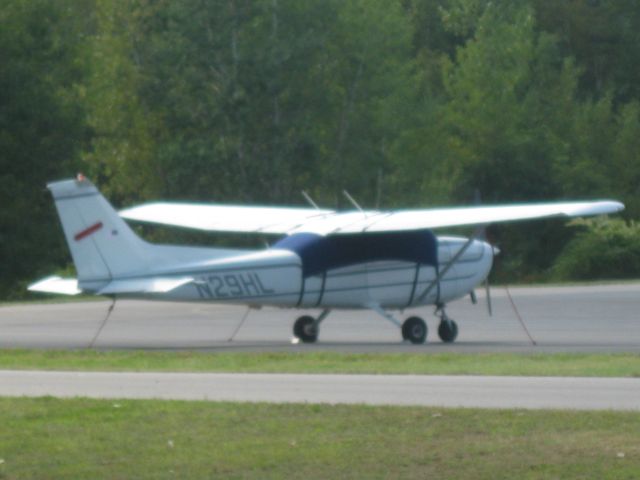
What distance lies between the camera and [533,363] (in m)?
19.2

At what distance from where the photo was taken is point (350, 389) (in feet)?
52.8

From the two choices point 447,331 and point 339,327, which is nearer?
point 447,331

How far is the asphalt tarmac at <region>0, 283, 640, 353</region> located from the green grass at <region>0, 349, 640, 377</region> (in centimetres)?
174

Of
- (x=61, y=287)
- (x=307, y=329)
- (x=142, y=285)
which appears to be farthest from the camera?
(x=307, y=329)

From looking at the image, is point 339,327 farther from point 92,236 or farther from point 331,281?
point 92,236

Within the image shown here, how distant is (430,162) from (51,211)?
15900mm

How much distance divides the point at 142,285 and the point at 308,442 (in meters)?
11.0

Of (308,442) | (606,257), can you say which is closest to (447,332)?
(308,442)

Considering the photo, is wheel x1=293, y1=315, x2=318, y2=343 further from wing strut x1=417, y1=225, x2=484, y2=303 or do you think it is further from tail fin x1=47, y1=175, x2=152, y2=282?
tail fin x1=47, y1=175, x2=152, y2=282

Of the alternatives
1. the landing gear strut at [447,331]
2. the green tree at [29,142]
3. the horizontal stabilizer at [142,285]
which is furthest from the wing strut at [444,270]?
the green tree at [29,142]

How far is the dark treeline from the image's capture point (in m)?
56.8

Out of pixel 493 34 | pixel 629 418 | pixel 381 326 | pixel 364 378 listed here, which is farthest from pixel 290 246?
pixel 493 34

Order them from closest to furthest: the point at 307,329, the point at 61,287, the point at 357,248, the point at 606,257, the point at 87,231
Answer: the point at 87,231 < the point at 61,287 < the point at 307,329 < the point at 357,248 < the point at 606,257

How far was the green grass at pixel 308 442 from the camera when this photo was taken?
36.3 ft
